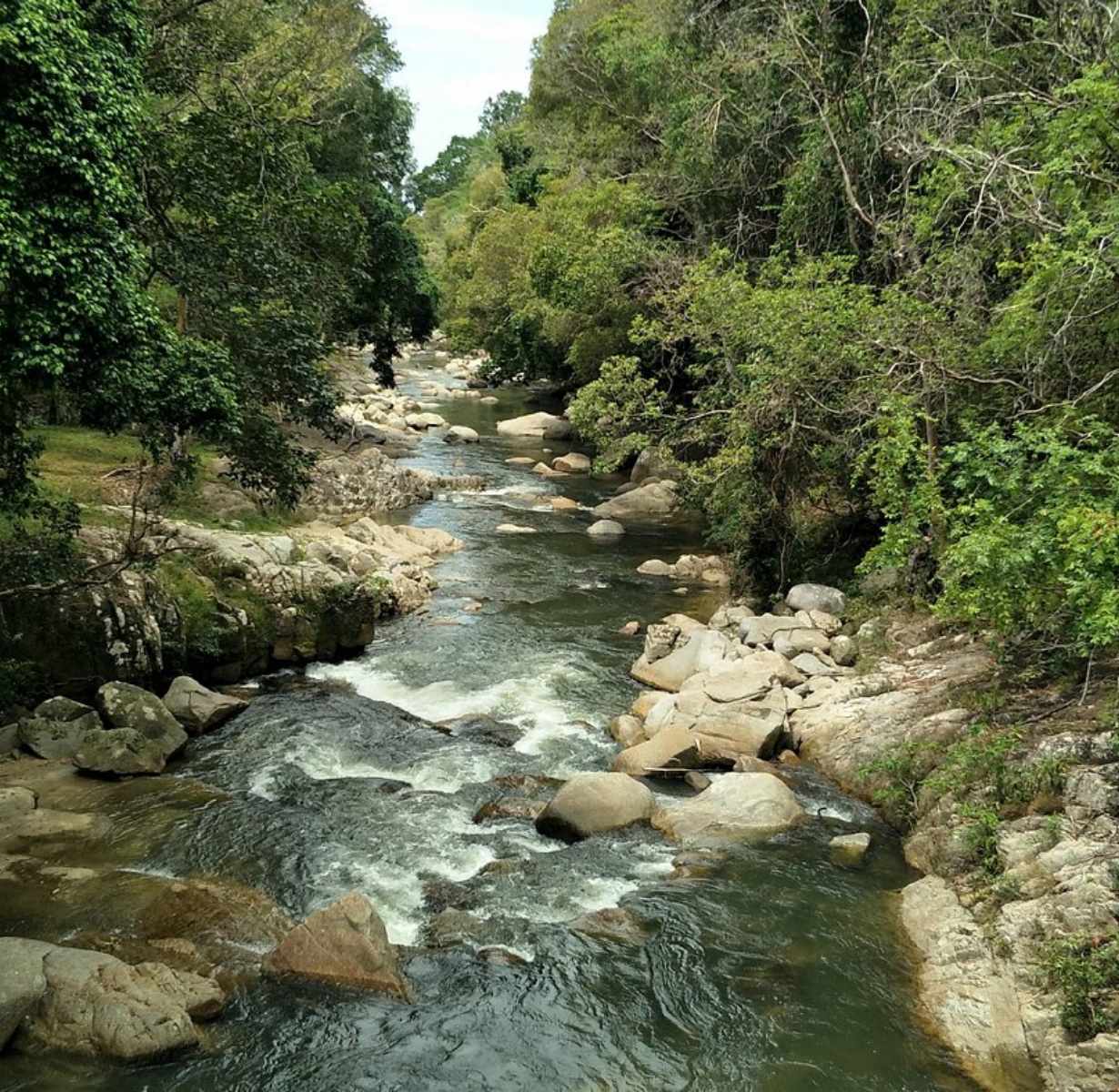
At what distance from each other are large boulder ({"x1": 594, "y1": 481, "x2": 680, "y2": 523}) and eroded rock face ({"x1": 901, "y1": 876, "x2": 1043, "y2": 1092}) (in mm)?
16551

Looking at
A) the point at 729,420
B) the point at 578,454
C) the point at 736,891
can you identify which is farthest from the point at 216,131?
the point at 578,454

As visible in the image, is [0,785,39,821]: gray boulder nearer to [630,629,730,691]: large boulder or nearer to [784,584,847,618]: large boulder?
[630,629,730,691]: large boulder

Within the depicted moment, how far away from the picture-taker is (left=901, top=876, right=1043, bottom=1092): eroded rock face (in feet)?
19.3

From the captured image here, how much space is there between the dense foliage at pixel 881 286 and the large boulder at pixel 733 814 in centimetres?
262

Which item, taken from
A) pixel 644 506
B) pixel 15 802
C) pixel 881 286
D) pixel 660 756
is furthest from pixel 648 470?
pixel 15 802

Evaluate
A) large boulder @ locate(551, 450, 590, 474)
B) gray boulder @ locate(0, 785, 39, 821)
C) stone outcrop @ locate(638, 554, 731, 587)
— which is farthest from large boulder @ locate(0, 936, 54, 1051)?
large boulder @ locate(551, 450, 590, 474)

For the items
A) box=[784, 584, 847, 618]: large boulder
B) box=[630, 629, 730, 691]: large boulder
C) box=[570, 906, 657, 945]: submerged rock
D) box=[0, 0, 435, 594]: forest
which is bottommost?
box=[570, 906, 657, 945]: submerged rock

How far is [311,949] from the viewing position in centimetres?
666

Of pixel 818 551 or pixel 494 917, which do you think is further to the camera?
pixel 818 551

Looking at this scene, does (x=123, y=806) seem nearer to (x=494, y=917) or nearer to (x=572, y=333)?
(x=494, y=917)

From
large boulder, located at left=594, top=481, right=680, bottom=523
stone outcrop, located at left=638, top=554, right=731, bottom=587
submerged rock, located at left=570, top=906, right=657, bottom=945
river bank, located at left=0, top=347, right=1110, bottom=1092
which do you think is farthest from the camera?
large boulder, located at left=594, top=481, right=680, bottom=523

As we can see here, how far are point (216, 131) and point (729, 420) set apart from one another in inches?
347

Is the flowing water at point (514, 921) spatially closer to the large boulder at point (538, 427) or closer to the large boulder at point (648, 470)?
the large boulder at point (648, 470)

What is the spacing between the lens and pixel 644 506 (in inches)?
952
